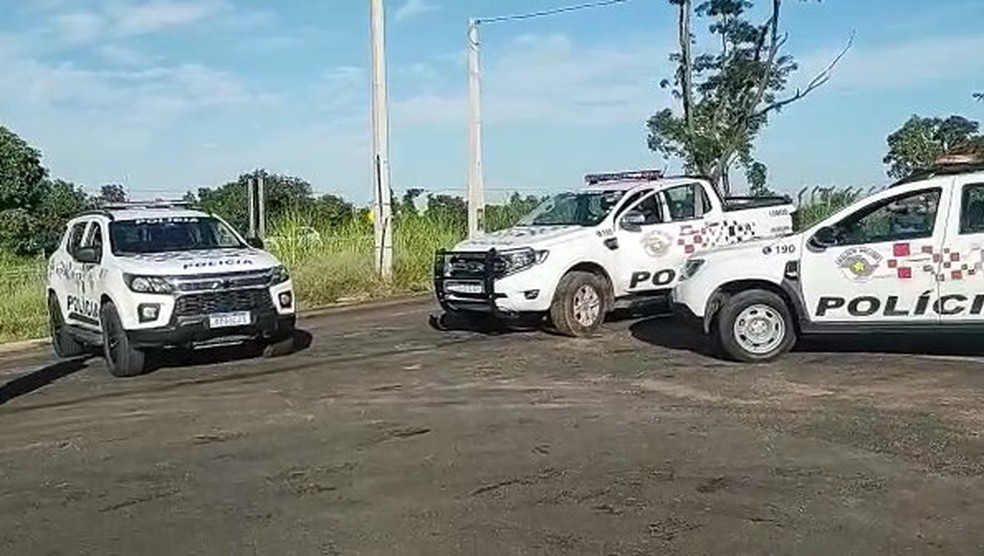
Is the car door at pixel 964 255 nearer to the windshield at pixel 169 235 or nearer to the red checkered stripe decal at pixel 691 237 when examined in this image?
the red checkered stripe decal at pixel 691 237

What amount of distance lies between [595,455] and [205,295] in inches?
220

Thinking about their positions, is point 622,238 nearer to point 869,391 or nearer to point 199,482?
point 869,391

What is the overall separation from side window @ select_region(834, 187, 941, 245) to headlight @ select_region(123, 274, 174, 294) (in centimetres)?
635

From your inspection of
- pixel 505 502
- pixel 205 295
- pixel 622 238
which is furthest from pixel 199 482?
pixel 622 238

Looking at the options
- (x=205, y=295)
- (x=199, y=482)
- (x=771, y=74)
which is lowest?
(x=199, y=482)

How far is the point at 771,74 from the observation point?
1264 inches

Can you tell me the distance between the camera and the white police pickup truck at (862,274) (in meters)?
10.4

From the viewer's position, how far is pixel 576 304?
44.2 feet

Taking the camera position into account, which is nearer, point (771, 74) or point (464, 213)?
point (464, 213)

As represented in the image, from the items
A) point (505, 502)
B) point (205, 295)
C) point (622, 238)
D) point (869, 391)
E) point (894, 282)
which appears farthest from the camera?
point (622, 238)

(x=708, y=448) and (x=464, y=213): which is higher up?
(x=464, y=213)

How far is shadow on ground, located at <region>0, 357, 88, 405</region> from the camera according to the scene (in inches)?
441

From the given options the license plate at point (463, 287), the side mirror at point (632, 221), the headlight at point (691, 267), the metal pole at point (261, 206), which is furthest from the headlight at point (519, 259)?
the metal pole at point (261, 206)

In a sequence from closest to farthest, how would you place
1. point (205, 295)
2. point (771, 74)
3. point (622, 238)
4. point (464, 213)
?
point (205, 295) → point (622, 238) → point (464, 213) → point (771, 74)
